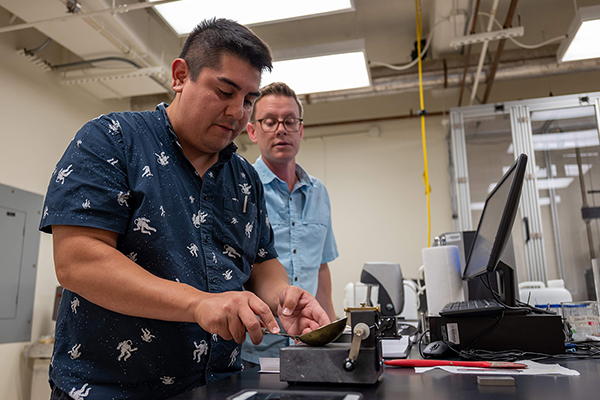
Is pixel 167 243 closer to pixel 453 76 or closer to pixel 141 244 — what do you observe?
pixel 141 244

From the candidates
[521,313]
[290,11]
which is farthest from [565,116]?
[521,313]

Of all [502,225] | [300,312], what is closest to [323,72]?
[502,225]

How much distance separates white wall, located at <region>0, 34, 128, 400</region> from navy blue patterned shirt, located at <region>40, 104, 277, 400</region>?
3.01 meters

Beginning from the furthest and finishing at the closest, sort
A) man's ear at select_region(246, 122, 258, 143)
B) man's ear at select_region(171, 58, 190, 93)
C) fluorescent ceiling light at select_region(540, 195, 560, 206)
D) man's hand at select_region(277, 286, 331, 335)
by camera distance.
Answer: fluorescent ceiling light at select_region(540, 195, 560, 206), man's ear at select_region(246, 122, 258, 143), man's ear at select_region(171, 58, 190, 93), man's hand at select_region(277, 286, 331, 335)

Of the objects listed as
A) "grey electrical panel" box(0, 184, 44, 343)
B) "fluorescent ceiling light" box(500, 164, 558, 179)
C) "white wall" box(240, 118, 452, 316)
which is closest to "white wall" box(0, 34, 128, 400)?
"grey electrical panel" box(0, 184, 44, 343)

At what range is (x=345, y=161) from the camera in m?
5.12

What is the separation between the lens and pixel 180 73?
1072 mm

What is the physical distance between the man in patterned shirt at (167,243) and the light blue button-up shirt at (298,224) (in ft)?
1.96

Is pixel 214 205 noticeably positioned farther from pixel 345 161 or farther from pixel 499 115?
pixel 345 161

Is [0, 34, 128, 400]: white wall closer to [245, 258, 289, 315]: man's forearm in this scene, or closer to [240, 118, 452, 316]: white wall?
[240, 118, 452, 316]: white wall

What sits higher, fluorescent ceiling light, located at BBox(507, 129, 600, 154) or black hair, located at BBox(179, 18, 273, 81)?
fluorescent ceiling light, located at BBox(507, 129, 600, 154)

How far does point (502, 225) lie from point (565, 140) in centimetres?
342

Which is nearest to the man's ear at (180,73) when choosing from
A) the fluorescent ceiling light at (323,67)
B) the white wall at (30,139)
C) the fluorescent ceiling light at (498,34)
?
the fluorescent ceiling light at (323,67)

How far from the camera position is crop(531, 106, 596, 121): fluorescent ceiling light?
3.88 m
